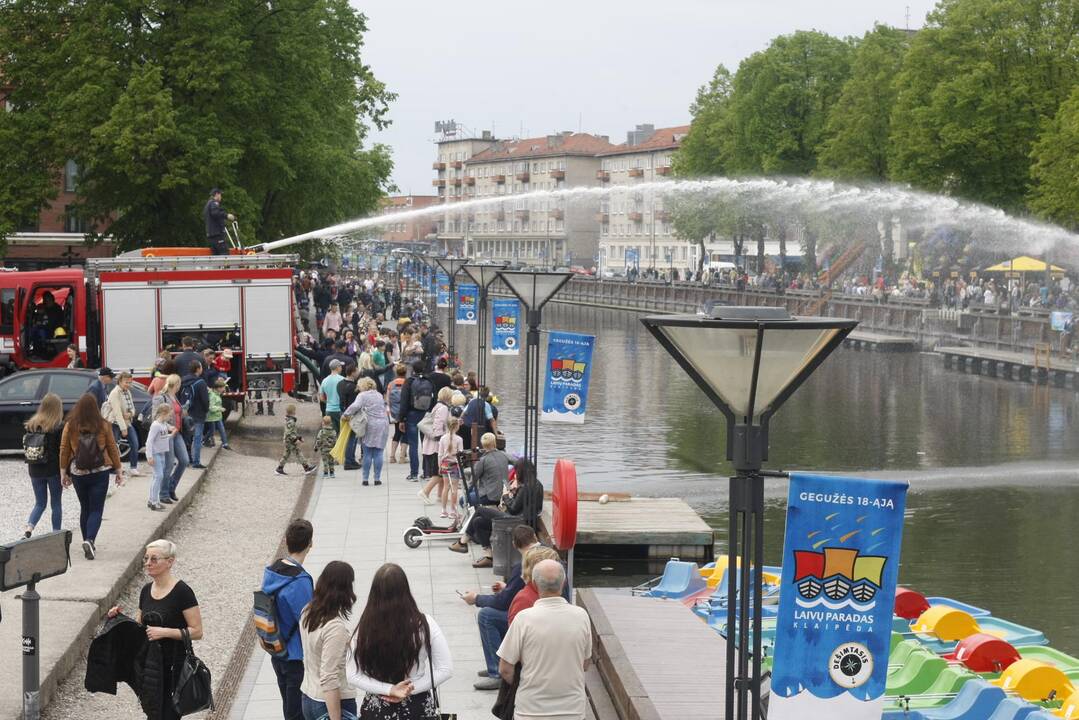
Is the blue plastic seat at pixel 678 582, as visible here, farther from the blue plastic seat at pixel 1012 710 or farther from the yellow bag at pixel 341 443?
the yellow bag at pixel 341 443

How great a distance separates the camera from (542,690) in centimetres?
829

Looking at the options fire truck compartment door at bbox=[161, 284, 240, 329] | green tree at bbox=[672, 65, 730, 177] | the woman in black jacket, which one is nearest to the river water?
fire truck compartment door at bbox=[161, 284, 240, 329]

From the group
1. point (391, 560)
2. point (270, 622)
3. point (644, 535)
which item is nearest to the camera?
point (270, 622)

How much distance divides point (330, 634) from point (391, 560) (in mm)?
9157

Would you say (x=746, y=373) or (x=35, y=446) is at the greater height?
(x=746, y=373)

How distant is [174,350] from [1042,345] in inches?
1378

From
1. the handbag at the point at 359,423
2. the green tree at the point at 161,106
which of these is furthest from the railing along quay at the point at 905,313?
the handbag at the point at 359,423

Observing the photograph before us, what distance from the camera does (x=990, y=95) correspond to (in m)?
61.7

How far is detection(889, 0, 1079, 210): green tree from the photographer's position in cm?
6138

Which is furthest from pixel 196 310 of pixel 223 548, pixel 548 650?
pixel 548 650

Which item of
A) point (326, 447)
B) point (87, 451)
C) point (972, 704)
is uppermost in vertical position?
point (87, 451)

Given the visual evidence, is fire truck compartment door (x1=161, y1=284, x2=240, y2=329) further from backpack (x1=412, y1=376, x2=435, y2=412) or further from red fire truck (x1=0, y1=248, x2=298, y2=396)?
backpack (x1=412, y1=376, x2=435, y2=412)

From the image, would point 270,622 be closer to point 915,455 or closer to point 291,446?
point 291,446

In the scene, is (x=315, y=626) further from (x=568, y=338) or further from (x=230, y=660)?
(x=568, y=338)
